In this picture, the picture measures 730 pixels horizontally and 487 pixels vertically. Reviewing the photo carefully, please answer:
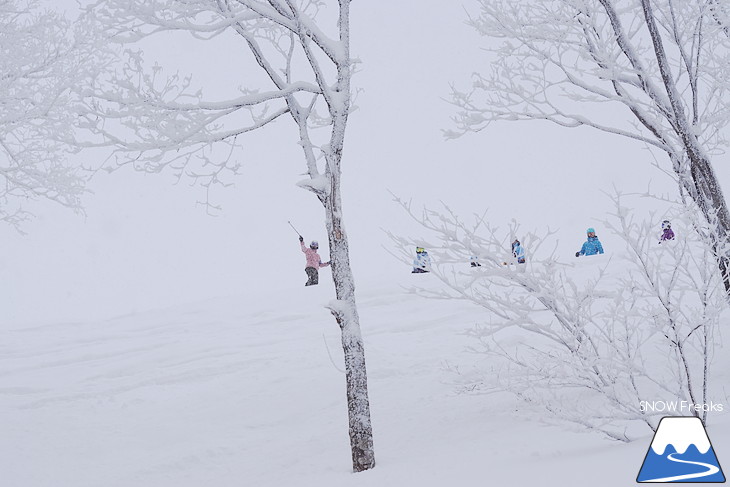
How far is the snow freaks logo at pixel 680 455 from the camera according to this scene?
141 inches

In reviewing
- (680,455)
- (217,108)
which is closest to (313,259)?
(217,108)

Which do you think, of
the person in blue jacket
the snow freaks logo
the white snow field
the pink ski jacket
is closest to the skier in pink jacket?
the pink ski jacket

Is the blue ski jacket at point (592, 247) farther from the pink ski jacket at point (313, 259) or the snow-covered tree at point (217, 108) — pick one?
the snow-covered tree at point (217, 108)

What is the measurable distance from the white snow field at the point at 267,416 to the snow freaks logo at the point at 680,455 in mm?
185

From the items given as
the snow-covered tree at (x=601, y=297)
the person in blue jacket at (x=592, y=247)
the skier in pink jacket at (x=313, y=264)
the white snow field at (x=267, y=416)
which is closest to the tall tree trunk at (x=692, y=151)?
the snow-covered tree at (x=601, y=297)

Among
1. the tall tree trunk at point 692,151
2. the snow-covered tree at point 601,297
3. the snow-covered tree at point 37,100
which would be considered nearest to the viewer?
the snow-covered tree at point 601,297

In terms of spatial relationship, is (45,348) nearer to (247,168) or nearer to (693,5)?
(693,5)

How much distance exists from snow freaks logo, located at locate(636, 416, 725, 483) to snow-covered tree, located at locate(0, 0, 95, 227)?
982 cm

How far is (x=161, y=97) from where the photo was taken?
6.39m

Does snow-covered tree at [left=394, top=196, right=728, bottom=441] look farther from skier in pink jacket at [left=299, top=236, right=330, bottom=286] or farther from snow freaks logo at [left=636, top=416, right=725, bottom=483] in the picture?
skier in pink jacket at [left=299, top=236, right=330, bottom=286]

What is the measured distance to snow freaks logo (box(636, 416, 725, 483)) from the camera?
359cm

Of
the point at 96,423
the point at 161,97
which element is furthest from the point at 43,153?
the point at 161,97

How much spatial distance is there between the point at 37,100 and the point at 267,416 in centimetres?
688

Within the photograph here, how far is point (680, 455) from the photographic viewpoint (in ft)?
12.4
